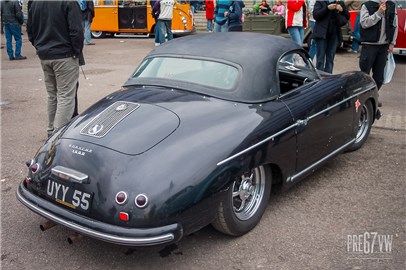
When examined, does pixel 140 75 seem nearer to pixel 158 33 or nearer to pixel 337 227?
pixel 337 227

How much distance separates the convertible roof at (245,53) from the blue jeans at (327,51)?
3.36 m

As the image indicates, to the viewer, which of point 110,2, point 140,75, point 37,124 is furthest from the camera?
point 110,2

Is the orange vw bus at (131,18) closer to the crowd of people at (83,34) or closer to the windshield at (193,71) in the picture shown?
the crowd of people at (83,34)

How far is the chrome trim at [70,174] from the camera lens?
9.64 feet

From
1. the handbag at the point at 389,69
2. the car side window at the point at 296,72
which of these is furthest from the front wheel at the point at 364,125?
the handbag at the point at 389,69

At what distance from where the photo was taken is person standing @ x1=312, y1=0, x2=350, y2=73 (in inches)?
285

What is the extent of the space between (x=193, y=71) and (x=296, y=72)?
1.24 metres

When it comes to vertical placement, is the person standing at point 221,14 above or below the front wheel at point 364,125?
above

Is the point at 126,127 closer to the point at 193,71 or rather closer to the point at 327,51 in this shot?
the point at 193,71

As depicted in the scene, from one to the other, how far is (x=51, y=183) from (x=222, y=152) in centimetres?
125

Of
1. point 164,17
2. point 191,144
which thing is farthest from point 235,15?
point 191,144

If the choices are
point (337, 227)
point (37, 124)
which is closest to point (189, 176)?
point (337, 227)

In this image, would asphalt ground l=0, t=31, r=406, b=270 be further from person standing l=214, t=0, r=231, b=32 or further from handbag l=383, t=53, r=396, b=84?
person standing l=214, t=0, r=231, b=32

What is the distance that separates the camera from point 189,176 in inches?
114
